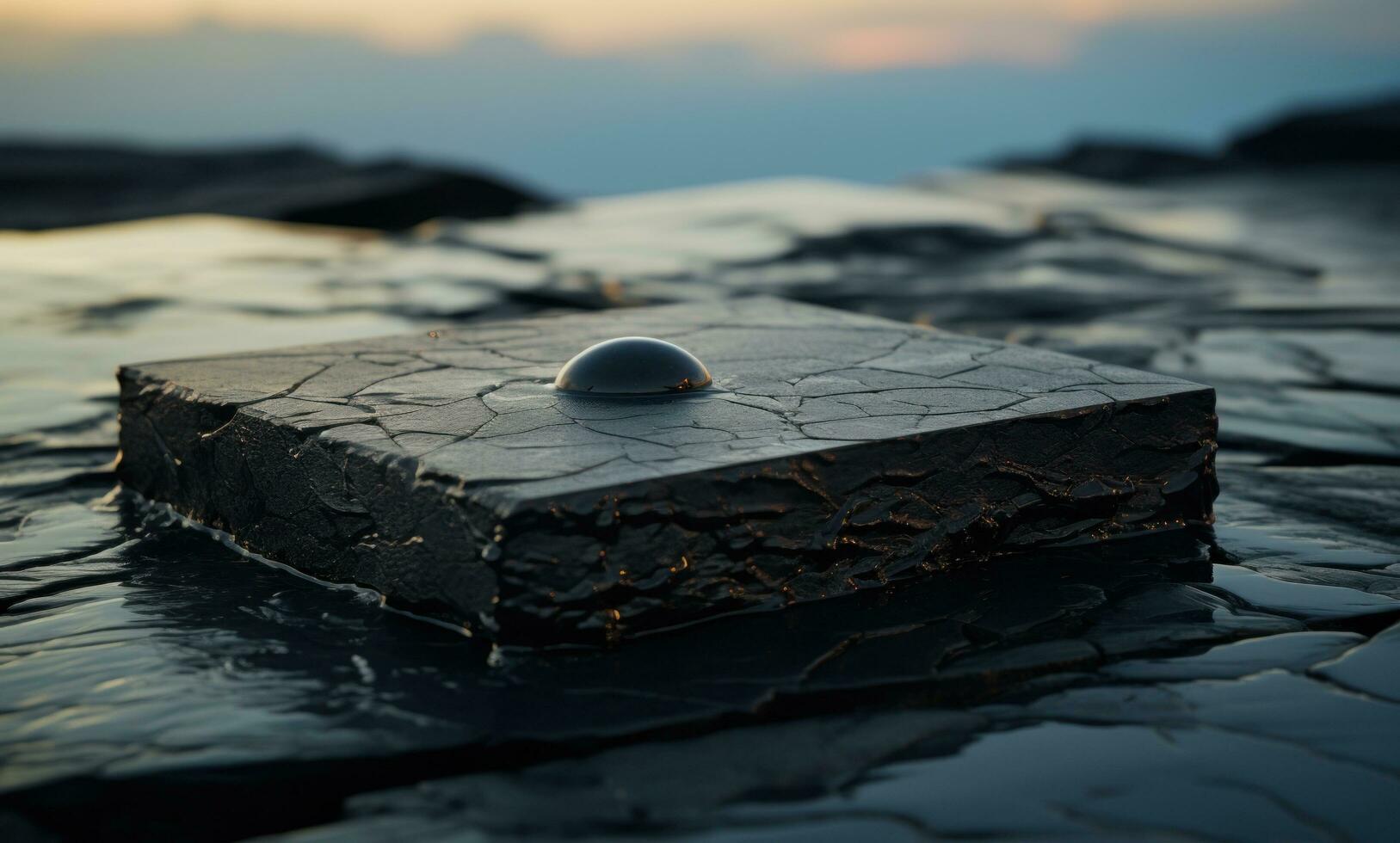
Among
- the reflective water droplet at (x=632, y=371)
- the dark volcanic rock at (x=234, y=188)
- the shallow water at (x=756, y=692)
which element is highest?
the dark volcanic rock at (x=234, y=188)

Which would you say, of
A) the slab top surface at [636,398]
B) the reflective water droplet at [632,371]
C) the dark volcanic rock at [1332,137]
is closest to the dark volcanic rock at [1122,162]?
the dark volcanic rock at [1332,137]

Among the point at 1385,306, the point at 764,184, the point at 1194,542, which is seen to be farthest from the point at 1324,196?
the point at 1194,542

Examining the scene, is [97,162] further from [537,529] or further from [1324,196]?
[537,529]

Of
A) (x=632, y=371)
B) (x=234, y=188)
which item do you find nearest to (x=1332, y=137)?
(x=234, y=188)

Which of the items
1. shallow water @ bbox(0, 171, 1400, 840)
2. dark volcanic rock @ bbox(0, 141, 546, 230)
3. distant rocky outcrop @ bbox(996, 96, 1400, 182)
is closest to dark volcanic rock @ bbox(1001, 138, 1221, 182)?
distant rocky outcrop @ bbox(996, 96, 1400, 182)

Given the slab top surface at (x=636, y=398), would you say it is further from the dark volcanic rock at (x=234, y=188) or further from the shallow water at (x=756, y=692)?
the dark volcanic rock at (x=234, y=188)

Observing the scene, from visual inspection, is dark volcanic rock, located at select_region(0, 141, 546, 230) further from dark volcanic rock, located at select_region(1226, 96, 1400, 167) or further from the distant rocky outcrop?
dark volcanic rock, located at select_region(1226, 96, 1400, 167)

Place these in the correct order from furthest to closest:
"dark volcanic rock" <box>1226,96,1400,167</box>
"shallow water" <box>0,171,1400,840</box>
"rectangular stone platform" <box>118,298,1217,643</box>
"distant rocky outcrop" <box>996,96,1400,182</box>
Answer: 1. "distant rocky outcrop" <box>996,96,1400,182</box>
2. "dark volcanic rock" <box>1226,96,1400,167</box>
3. "rectangular stone platform" <box>118,298,1217,643</box>
4. "shallow water" <box>0,171,1400,840</box>
